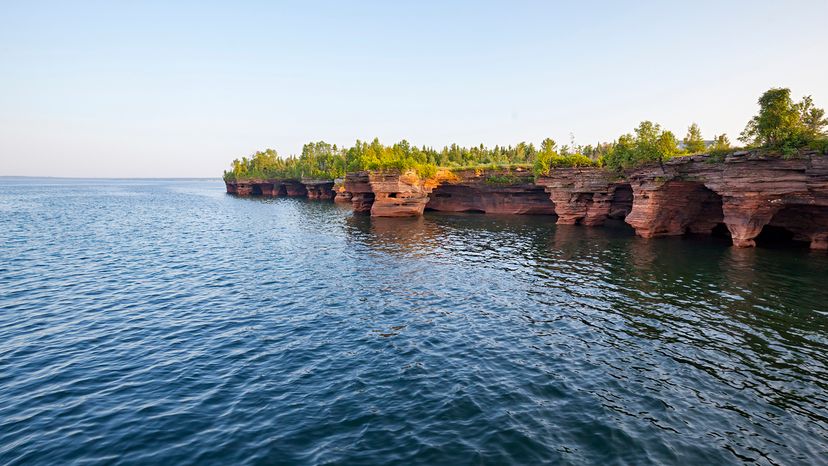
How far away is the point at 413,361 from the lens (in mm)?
16219

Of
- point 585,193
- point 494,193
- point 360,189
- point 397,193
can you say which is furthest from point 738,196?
point 360,189

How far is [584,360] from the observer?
16.1 m

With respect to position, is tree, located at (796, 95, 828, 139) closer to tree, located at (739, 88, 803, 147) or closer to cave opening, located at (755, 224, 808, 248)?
tree, located at (739, 88, 803, 147)

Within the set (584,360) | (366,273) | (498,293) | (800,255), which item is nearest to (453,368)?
(584,360)

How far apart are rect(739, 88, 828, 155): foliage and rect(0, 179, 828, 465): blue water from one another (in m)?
10.1

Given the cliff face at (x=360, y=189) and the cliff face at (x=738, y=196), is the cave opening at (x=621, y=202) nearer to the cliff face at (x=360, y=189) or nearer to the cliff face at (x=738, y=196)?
the cliff face at (x=738, y=196)

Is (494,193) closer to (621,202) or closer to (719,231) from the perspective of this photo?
(621,202)

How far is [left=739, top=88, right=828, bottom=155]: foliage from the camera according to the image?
31766mm

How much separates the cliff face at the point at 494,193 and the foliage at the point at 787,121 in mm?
32431

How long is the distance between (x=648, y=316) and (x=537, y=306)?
5.82 metres

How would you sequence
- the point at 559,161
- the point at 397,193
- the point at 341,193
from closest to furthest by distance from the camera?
the point at 559,161 < the point at 397,193 < the point at 341,193

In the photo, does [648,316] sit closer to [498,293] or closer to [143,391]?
[498,293]

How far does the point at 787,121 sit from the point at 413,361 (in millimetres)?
38389

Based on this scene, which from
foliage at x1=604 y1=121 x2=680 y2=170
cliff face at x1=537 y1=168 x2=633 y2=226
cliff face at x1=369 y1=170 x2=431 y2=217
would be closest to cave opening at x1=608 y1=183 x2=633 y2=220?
cliff face at x1=537 y1=168 x2=633 y2=226
